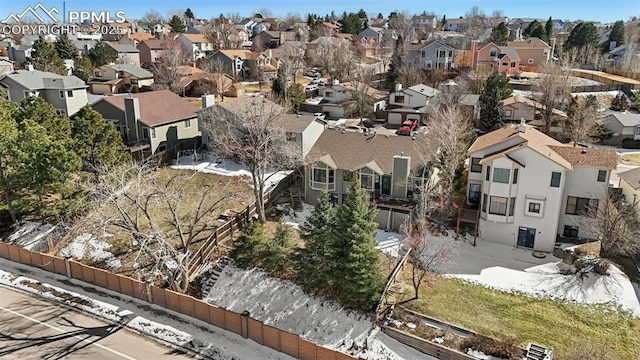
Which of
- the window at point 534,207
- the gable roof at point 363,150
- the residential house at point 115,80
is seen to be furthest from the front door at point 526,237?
the residential house at point 115,80

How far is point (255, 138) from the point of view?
3319 cm

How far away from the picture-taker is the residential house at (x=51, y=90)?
154 ft

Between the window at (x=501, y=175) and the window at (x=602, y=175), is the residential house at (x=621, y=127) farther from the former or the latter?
the window at (x=501, y=175)

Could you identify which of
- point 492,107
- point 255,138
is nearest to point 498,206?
point 255,138

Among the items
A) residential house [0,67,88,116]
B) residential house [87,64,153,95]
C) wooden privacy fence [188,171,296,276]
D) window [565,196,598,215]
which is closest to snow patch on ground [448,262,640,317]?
window [565,196,598,215]

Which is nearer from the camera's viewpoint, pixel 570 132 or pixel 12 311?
pixel 12 311

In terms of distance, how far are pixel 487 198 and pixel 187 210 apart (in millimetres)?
21234

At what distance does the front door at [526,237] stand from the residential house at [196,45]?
260ft

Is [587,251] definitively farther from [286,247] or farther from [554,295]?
[286,247]

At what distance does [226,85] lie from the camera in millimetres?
67938

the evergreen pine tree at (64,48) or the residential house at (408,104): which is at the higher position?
the evergreen pine tree at (64,48)

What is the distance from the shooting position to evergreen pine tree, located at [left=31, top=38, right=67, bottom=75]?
6425cm

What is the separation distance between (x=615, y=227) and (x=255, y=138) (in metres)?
23.9

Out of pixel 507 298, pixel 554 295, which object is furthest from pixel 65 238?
pixel 554 295
